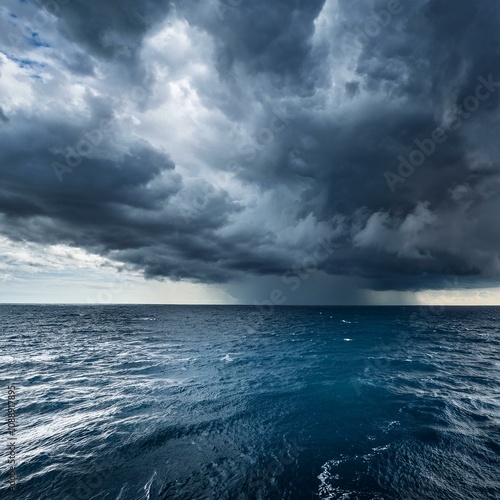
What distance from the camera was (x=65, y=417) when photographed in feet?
84.7

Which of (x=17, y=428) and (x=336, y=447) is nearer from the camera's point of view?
(x=336, y=447)

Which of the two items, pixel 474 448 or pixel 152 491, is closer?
pixel 152 491

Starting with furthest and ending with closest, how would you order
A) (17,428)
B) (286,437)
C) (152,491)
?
1. (17,428)
2. (286,437)
3. (152,491)

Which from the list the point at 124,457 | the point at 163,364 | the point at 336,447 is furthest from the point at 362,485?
the point at 163,364

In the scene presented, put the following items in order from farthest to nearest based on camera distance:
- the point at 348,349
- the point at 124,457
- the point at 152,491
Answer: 1. the point at 348,349
2. the point at 124,457
3. the point at 152,491

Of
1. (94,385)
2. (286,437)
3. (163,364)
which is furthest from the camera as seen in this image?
(163,364)

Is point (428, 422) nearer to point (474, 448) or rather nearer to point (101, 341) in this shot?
point (474, 448)

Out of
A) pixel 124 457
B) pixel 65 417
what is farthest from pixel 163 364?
pixel 124 457

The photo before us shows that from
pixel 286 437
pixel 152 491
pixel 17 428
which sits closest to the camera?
pixel 152 491

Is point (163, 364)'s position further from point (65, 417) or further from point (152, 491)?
point (152, 491)

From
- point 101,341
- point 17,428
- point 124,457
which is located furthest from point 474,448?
point 101,341

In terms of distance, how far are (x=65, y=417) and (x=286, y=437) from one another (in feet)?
67.4

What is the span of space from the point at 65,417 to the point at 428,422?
33.2m

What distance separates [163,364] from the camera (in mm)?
46438
